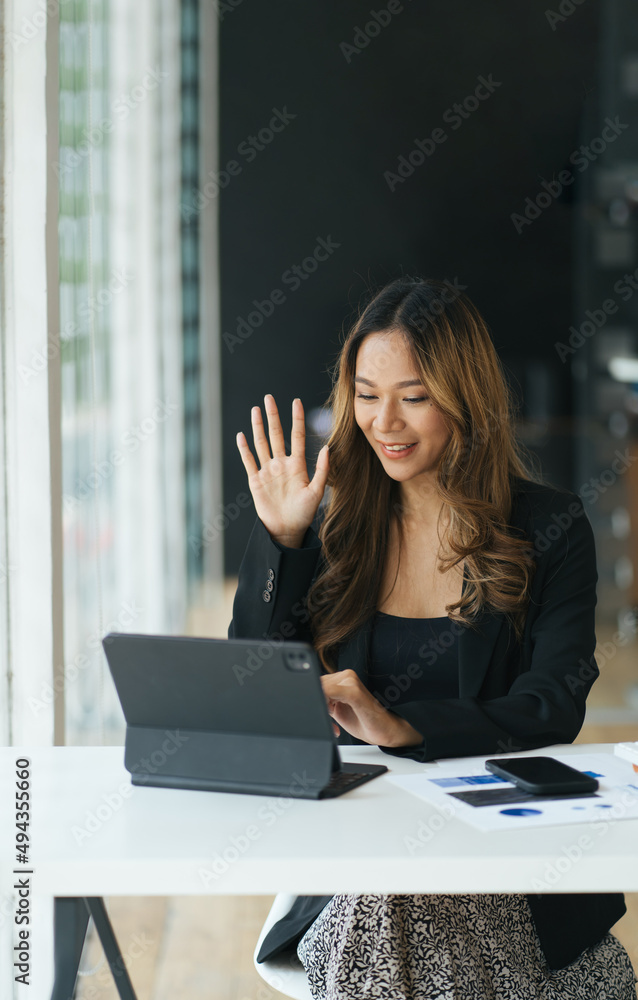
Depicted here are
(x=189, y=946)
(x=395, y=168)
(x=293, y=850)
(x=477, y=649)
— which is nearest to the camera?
(x=293, y=850)

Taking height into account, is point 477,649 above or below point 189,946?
above

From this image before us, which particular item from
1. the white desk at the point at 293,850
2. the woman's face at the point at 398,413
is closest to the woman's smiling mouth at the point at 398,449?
the woman's face at the point at 398,413

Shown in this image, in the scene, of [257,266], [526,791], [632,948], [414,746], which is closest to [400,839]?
[526,791]

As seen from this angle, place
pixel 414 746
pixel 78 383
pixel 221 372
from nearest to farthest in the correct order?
pixel 414 746 < pixel 78 383 < pixel 221 372

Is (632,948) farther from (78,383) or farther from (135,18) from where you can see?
(135,18)

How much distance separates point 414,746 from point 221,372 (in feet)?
18.8

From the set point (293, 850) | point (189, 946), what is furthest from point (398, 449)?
point (189, 946)

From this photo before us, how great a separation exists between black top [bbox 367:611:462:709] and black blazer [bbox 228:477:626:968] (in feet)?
0.11

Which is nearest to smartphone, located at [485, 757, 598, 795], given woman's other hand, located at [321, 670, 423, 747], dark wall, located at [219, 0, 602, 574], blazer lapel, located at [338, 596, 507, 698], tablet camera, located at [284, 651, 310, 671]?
woman's other hand, located at [321, 670, 423, 747]

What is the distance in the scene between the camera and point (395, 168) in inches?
261

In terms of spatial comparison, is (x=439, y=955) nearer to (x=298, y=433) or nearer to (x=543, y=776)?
(x=543, y=776)

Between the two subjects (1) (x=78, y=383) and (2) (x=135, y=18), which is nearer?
(1) (x=78, y=383)

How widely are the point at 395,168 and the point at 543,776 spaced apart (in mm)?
6046

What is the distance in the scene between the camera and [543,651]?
1572 mm
